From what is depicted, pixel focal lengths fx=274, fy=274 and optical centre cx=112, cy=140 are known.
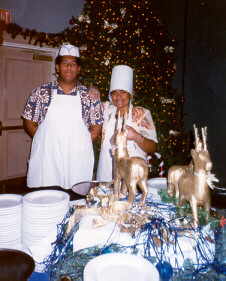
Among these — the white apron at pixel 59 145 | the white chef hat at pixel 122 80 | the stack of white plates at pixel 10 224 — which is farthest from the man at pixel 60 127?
the stack of white plates at pixel 10 224

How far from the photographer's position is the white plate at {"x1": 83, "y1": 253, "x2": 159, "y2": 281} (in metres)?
0.80

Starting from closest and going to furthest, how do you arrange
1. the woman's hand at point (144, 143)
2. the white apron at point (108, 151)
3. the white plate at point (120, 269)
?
the white plate at point (120, 269) → the woman's hand at point (144, 143) → the white apron at point (108, 151)

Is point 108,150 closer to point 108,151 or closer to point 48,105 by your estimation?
point 108,151

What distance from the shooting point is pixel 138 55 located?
4812 millimetres

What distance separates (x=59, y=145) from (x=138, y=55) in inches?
108

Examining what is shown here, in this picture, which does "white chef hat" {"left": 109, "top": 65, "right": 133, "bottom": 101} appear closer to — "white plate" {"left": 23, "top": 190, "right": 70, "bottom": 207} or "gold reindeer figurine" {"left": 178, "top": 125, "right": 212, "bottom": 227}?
"white plate" {"left": 23, "top": 190, "right": 70, "bottom": 207}

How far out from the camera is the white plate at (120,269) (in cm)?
80

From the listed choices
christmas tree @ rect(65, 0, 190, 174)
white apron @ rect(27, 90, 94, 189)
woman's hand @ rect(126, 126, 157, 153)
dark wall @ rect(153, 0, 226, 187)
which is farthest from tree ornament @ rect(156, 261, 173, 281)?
dark wall @ rect(153, 0, 226, 187)

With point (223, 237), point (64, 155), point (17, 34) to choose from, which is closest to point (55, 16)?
point (17, 34)

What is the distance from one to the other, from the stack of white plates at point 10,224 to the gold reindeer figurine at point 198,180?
0.75 m

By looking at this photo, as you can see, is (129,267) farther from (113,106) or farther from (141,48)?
(141,48)

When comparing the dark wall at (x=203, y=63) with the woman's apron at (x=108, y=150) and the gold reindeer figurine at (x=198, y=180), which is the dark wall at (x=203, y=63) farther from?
the gold reindeer figurine at (x=198, y=180)

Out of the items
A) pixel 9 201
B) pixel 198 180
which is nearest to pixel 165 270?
pixel 198 180

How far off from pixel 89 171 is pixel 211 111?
2915 mm
